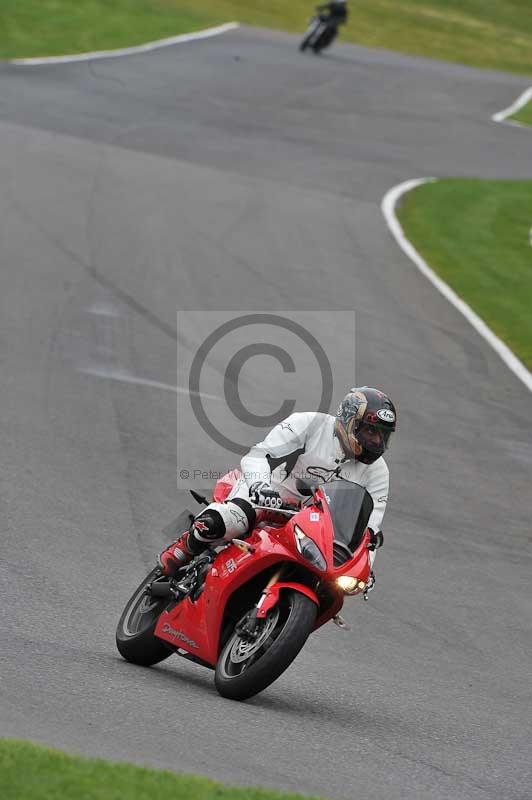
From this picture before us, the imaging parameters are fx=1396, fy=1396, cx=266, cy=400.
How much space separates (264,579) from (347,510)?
59cm

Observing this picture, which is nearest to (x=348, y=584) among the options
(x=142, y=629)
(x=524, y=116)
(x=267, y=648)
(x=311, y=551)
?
(x=311, y=551)

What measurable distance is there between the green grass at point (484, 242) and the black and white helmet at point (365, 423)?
9.94 m

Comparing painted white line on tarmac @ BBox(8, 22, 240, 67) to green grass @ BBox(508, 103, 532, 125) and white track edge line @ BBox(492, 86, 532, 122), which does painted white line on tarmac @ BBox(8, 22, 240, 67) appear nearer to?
white track edge line @ BBox(492, 86, 532, 122)

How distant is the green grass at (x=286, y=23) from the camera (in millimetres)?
38562

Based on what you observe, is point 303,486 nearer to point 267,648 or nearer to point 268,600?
point 268,600

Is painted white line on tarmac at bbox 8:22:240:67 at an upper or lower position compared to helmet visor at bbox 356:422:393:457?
lower

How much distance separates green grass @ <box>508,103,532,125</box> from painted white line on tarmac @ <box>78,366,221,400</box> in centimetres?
2493

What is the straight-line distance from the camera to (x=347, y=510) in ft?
23.2

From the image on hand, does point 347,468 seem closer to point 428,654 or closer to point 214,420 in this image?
point 428,654

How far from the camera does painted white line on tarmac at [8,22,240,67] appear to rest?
34.7 meters

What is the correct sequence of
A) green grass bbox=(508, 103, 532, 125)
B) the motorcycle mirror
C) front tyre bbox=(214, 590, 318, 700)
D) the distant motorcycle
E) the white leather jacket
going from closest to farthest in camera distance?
front tyre bbox=(214, 590, 318, 700), the motorcycle mirror, the white leather jacket, green grass bbox=(508, 103, 532, 125), the distant motorcycle

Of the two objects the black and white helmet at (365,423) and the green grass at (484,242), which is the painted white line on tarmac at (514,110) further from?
the black and white helmet at (365,423)

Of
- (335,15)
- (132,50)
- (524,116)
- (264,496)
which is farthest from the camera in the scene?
(335,15)

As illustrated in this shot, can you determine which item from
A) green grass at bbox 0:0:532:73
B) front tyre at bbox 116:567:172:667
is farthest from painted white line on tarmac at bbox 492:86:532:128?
front tyre at bbox 116:567:172:667
